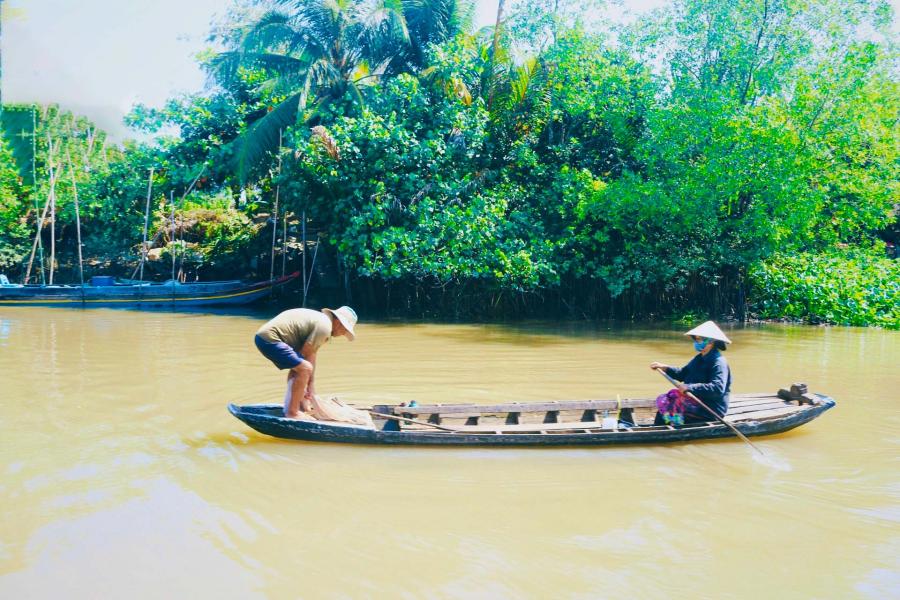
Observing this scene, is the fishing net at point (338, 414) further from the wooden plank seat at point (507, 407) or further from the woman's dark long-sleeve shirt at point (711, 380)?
the woman's dark long-sleeve shirt at point (711, 380)

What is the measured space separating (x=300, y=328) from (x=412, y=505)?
1.86 metres

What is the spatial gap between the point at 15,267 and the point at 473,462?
854 inches

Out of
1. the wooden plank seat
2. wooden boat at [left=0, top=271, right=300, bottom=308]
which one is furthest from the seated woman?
wooden boat at [left=0, top=271, right=300, bottom=308]

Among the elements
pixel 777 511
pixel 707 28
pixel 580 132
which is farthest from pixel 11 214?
pixel 777 511

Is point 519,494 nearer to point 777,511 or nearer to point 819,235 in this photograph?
point 777,511

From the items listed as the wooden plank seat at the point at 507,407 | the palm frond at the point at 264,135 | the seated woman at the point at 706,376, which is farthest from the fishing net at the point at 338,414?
the palm frond at the point at 264,135

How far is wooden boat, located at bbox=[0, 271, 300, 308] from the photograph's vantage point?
18.5m

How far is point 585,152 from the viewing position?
17062 millimetres

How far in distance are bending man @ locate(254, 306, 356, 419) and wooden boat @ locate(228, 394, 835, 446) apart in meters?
0.34

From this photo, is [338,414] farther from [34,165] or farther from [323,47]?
[34,165]

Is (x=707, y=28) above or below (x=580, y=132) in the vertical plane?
above

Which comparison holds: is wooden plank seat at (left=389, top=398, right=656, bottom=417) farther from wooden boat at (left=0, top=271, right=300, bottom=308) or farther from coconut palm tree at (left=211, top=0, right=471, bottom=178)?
wooden boat at (left=0, top=271, right=300, bottom=308)

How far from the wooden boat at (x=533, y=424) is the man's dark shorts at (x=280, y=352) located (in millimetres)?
503

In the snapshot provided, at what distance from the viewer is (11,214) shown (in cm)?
2136
